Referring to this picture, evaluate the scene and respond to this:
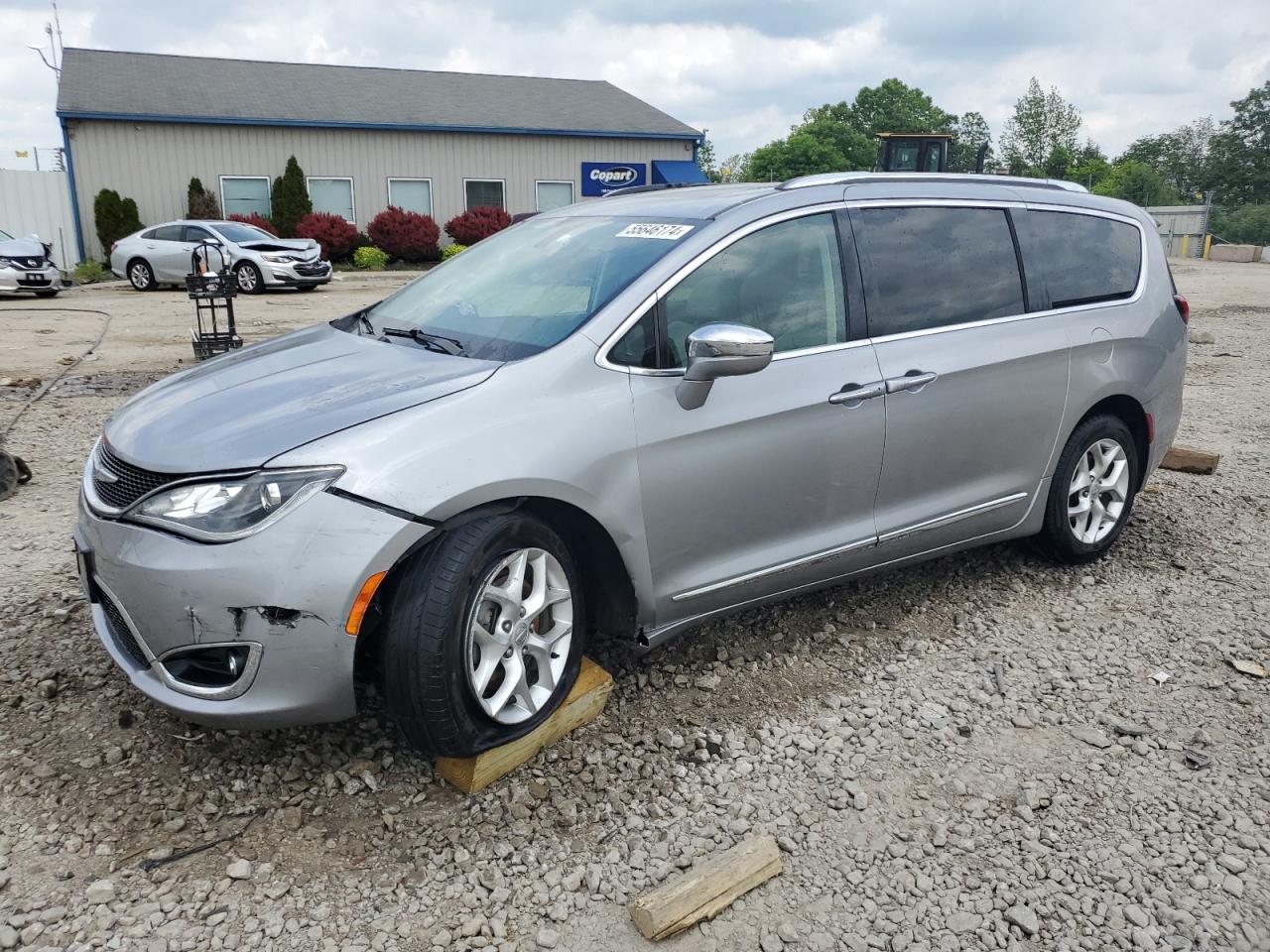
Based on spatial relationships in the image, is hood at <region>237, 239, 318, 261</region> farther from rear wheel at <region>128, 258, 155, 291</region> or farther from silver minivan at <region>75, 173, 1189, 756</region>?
silver minivan at <region>75, 173, 1189, 756</region>

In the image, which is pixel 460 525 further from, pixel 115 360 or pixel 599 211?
pixel 115 360

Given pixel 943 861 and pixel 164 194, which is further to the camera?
pixel 164 194

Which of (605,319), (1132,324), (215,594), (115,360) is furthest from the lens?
(115,360)

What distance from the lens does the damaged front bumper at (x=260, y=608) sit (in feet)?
8.71

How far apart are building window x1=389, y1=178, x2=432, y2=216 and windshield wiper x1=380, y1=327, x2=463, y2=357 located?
27198 millimetres

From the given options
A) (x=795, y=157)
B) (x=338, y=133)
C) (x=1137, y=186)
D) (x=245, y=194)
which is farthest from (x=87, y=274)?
(x=795, y=157)

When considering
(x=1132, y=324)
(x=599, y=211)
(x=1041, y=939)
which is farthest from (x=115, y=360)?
(x=1041, y=939)

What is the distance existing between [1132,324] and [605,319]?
2818 mm

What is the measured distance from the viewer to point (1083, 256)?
15.3 ft

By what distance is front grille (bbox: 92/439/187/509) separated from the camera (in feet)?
9.36

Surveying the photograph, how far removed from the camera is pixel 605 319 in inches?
129

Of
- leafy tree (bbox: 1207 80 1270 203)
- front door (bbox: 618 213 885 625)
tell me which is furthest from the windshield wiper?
leafy tree (bbox: 1207 80 1270 203)

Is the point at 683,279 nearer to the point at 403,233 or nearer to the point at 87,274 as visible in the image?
the point at 87,274

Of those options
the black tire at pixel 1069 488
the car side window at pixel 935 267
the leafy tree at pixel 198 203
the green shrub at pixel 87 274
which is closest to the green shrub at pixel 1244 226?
the leafy tree at pixel 198 203
